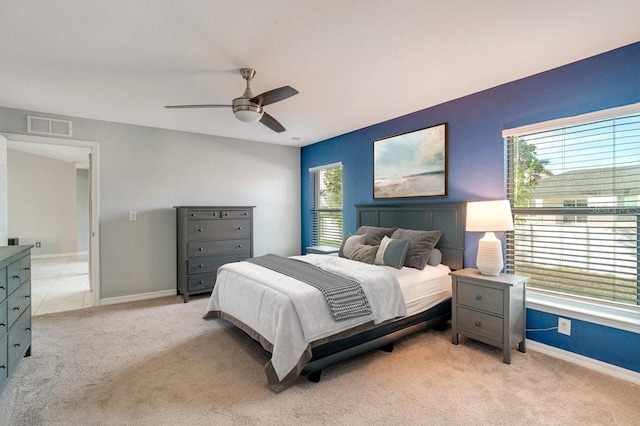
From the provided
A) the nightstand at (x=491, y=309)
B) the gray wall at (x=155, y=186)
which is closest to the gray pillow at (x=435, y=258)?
the nightstand at (x=491, y=309)

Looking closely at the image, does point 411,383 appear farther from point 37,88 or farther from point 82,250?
point 82,250

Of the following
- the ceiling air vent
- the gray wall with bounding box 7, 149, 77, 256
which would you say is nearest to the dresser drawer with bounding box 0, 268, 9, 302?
the ceiling air vent

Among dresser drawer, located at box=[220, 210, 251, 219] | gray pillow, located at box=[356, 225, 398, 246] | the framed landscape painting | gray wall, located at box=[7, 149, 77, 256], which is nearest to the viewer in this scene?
the framed landscape painting

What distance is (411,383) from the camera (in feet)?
7.55

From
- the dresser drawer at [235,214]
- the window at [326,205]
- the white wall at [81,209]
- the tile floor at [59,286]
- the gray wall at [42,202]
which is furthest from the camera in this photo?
the white wall at [81,209]

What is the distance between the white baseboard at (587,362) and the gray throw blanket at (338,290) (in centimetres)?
162

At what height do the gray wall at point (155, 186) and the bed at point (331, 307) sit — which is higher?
the gray wall at point (155, 186)

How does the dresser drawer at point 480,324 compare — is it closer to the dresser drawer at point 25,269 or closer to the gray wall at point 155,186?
the gray wall at point 155,186

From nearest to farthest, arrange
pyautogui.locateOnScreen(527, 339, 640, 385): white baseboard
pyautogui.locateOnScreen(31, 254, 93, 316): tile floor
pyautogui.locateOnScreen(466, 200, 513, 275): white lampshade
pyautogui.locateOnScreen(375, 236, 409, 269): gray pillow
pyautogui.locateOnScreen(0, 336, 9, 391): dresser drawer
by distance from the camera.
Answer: pyautogui.locateOnScreen(0, 336, 9, 391): dresser drawer
pyautogui.locateOnScreen(527, 339, 640, 385): white baseboard
pyautogui.locateOnScreen(466, 200, 513, 275): white lampshade
pyautogui.locateOnScreen(375, 236, 409, 269): gray pillow
pyautogui.locateOnScreen(31, 254, 93, 316): tile floor

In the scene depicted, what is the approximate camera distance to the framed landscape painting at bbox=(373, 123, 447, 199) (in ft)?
12.2

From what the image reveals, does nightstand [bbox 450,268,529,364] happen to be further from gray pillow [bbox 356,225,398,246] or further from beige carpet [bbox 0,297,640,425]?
gray pillow [bbox 356,225,398,246]

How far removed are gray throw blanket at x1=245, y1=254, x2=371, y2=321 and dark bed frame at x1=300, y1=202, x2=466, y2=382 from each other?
0.22 metres

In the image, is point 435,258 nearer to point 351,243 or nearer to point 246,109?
point 351,243

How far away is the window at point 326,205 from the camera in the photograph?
5.34 meters
